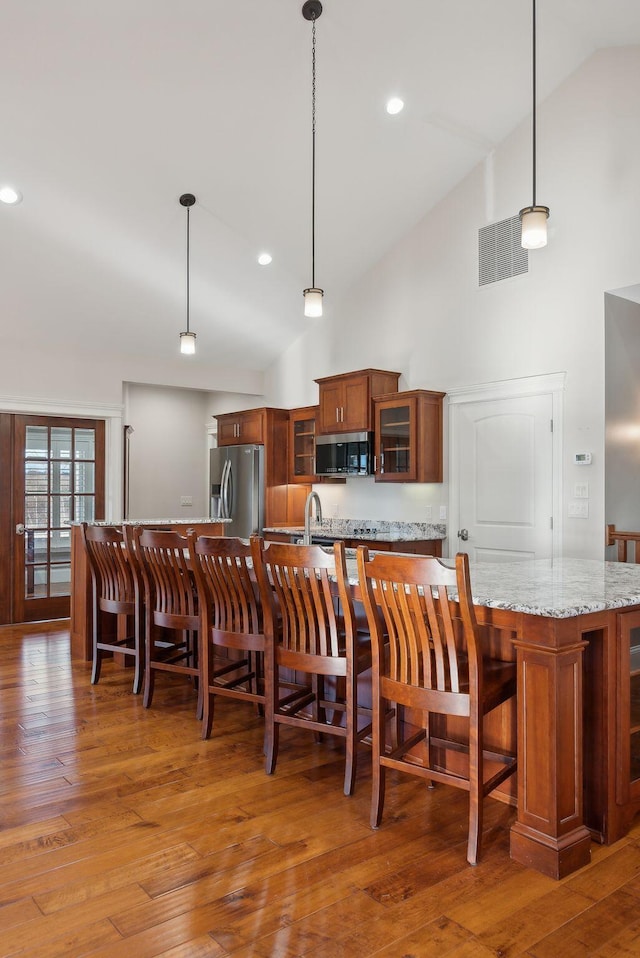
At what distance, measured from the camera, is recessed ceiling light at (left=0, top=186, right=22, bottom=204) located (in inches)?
188

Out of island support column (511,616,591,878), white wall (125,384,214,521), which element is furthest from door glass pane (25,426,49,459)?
island support column (511,616,591,878)

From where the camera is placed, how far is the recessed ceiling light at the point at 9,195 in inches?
188

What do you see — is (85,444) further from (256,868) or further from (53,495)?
(256,868)

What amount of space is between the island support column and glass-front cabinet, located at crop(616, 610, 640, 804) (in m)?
0.20

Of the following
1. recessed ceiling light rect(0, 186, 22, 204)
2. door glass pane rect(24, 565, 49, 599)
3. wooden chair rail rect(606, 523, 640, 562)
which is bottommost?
door glass pane rect(24, 565, 49, 599)

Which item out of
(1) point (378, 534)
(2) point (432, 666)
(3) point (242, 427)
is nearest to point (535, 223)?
(2) point (432, 666)

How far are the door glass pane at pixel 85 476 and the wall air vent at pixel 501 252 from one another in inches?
160

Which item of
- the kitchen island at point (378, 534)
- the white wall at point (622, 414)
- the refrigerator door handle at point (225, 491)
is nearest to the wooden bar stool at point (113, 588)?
the kitchen island at point (378, 534)

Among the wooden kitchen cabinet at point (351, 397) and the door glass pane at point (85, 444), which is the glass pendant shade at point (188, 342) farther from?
the door glass pane at point (85, 444)

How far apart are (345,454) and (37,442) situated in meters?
2.91

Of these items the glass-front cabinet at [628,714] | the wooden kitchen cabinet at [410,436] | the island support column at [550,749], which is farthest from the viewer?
the wooden kitchen cabinet at [410,436]

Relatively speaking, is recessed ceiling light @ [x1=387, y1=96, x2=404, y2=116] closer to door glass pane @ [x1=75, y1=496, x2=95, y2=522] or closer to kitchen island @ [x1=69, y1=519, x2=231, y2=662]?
kitchen island @ [x1=69, y1=519, x2=231, y2=662]

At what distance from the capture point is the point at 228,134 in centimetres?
463

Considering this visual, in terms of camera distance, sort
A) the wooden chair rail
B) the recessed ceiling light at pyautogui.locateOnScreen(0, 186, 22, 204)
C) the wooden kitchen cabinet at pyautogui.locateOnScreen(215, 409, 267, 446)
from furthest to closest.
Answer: the wooden kitchen cabinet at pyautogui.locateOnScreen(215, 409, 267, 446) → the recessed ceiling light at pyautogui.locateOnScreen(0, 186, 22, 204) → the wooden chair rail
